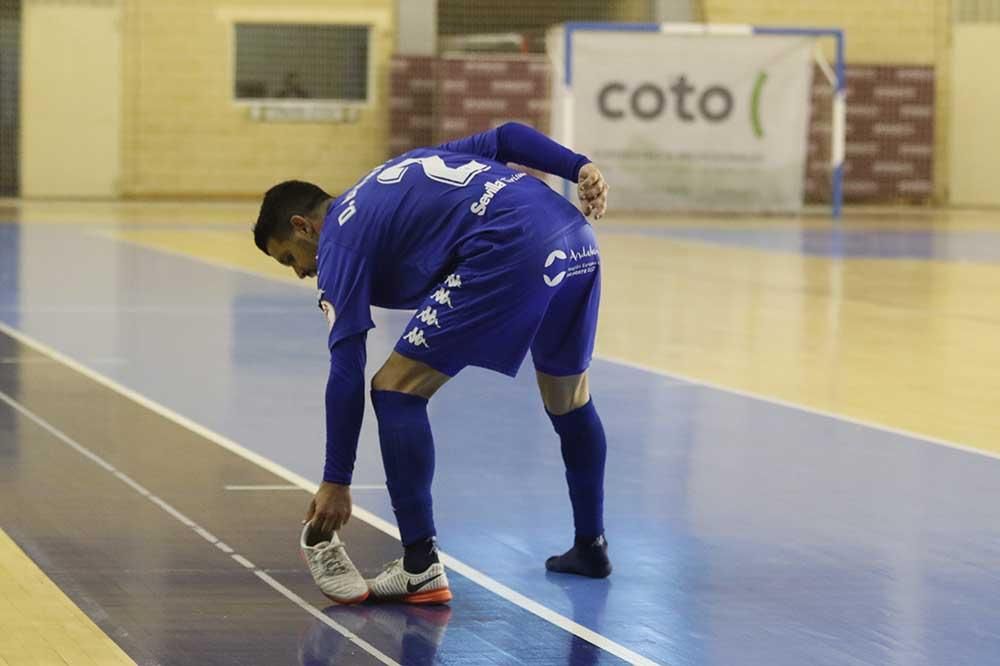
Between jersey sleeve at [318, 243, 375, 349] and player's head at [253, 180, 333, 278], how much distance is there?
0.19 meters

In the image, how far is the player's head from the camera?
5.24 metres

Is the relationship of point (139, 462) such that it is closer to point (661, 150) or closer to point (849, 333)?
point (849, 333)

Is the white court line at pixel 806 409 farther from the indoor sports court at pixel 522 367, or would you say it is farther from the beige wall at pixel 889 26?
the beige wall at pixel 889 26

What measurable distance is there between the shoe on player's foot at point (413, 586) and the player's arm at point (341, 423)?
0.33 meters

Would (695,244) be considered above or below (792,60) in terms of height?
below

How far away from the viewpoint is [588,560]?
5.78 m

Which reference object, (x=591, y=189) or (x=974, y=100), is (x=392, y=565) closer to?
(x=591, y=189)

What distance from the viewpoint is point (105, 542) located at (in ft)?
20.0

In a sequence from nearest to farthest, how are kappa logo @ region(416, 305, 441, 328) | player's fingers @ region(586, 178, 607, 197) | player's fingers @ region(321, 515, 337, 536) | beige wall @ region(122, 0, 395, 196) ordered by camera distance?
player's fingers @ region(321, 515, 337, 536) < kappa logo @ region(416, 305, 441, 328) < player's fingers @ region(586, 178, 607, 197) < beige wall @ region(122, 0, 395, 196)

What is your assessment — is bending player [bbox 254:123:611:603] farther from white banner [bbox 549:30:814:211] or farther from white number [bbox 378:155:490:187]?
white banner [bbox 549:30:814:211]

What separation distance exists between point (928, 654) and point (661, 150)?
22.7m

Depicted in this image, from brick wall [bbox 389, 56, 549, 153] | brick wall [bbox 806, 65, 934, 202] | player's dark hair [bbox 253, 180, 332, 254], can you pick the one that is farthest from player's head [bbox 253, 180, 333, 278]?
brick wall [bbox 806, 65, 934, 202]

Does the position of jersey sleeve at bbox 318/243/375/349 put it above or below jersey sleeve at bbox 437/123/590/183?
below

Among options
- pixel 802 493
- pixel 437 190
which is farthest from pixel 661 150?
pixel 437 190
